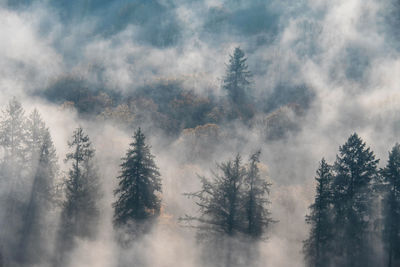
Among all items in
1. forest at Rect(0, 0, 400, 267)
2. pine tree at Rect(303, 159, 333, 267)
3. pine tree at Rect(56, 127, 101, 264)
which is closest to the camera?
pine tree at Rect(303, 159, 333, 267)

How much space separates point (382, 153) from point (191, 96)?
41428mm

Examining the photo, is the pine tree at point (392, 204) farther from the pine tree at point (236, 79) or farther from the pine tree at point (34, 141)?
the pine tree at point (236, 79)

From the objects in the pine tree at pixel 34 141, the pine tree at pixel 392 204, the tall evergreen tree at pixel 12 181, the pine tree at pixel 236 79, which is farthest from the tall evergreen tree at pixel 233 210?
the pine tree at pixel 236 79

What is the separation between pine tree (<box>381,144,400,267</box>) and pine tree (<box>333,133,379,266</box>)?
1107 mm

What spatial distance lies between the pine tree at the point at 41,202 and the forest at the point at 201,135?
0.13 metres

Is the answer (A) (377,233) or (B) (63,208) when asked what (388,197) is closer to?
(A) (377,233)

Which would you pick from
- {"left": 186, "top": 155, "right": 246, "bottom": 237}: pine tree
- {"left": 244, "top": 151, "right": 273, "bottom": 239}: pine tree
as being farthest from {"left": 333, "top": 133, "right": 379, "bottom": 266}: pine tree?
{"left": 186, "top": 155, "right": 246, "bottom": 237}: pine tree

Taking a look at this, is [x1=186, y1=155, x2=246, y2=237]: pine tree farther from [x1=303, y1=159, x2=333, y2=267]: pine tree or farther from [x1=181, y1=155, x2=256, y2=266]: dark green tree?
[x1=303, y1=159, x2=333, y2=267]: pine tree

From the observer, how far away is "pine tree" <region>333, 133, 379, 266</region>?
30.2 meters

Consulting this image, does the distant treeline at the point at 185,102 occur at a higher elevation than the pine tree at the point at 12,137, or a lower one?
higher

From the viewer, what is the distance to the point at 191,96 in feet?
267

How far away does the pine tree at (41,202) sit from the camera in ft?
111

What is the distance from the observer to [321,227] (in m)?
29.4

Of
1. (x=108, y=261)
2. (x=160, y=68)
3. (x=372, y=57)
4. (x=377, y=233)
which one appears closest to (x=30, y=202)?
(x=108, y=261)
